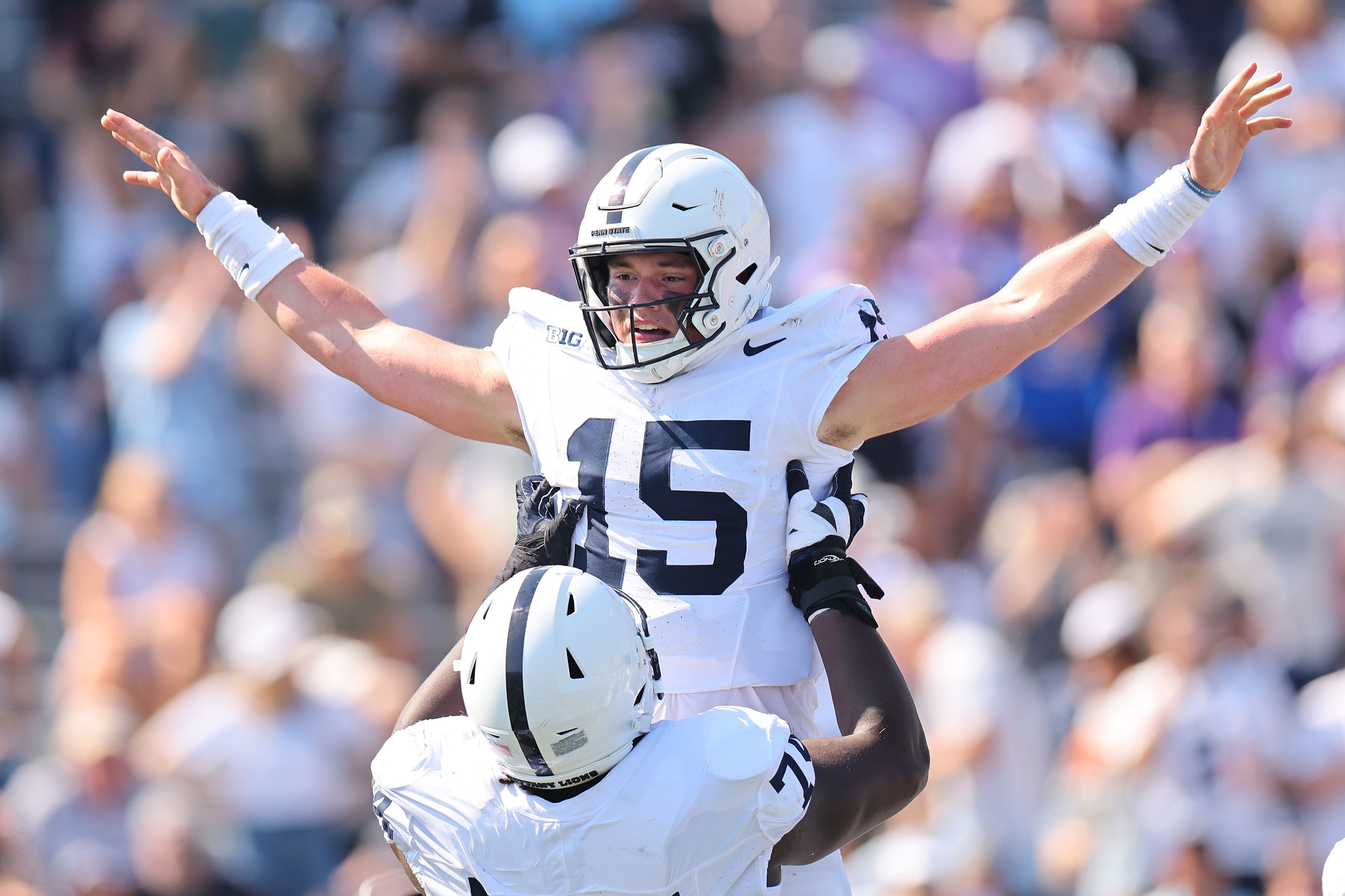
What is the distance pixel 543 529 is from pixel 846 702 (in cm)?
83

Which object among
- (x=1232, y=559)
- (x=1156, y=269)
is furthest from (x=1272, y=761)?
(x=1156, y=269)

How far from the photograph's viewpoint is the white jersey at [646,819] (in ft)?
11.2

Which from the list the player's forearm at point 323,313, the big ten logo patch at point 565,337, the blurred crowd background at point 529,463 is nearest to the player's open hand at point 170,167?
the player's forearm at point 323,313

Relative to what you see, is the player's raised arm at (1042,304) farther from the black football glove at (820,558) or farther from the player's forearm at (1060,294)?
the black football glove at (820,558)

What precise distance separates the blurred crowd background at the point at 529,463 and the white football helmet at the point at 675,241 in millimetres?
3776

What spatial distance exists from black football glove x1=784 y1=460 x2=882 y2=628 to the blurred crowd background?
3.48 meters

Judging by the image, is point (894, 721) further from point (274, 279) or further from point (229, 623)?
point (229, 623)

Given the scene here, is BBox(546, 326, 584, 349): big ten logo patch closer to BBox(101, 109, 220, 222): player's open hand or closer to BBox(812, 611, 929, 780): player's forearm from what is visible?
BBox(812, 611, 929, 780): player's forearm

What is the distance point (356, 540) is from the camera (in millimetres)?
8586

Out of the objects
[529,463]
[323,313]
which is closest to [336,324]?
[323,313]

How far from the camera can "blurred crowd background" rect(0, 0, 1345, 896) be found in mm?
7574

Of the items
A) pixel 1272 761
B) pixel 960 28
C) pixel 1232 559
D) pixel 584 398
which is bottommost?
pixel 1272 761

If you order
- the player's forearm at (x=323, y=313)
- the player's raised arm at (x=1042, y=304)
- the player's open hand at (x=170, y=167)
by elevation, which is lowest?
the player's raised arm at (x=1042, y=304)

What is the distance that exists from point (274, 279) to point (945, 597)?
14.9 ft
